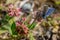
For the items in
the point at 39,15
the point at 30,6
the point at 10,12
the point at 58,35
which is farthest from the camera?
the point at 30,6

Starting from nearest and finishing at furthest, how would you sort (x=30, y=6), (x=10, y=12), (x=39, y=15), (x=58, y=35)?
(x=10, y=12) → (x=58, y=35) → (x=39, y=15) → (x=30, y=6)

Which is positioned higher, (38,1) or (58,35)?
(38,1)

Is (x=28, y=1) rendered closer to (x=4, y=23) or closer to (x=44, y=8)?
(x=44, y=8)

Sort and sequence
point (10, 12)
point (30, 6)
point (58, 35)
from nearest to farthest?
1. point (10, 12)
2. point (58, 35)
3. point (30, 6)

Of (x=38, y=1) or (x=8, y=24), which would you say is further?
(x=38, y=1)

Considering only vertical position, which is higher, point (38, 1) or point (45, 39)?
point (38, 1)

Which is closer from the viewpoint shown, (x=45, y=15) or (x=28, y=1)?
(x=45, y=15)

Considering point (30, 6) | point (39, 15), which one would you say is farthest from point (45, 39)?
point (30, 6)

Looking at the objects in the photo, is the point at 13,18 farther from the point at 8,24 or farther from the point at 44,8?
the point at 44,8

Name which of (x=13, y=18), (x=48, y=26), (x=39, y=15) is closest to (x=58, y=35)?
(x=48, y=26)
